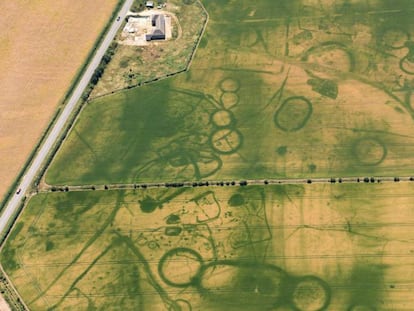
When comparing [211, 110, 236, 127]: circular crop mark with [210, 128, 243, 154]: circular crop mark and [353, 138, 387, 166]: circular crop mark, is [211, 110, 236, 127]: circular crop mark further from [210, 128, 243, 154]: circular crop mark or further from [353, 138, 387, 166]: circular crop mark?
[353, 138, 387, 166]: circular crop mark

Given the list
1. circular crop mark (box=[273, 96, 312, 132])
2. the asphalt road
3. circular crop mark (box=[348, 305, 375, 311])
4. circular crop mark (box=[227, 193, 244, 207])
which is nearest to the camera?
circular crop mark (box=[348, 305, 375, 311])

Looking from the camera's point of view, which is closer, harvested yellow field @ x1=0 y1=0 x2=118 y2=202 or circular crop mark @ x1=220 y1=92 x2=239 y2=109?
harvested yellow field @ x1=0 y1=0 x2=118 y2=202

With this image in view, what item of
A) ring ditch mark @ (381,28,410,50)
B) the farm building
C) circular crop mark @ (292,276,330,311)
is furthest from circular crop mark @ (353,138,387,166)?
the farm building

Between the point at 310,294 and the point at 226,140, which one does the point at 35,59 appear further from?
the point at 310,294

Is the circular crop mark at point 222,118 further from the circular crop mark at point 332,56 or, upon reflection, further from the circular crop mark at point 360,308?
the circular crop mark at point 360,308

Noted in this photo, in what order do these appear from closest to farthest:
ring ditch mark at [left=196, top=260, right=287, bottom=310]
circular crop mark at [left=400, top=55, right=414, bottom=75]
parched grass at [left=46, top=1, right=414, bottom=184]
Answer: ring ditch mark at [left=196, top=260, right=287, bottom=310], parched grass at [left=46, top=1, right=414, bottom=184], circular crop mark at [left=400, top=55, right=414, bottom=75]

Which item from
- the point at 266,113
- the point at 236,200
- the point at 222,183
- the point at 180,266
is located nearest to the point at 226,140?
the point at 222,183
